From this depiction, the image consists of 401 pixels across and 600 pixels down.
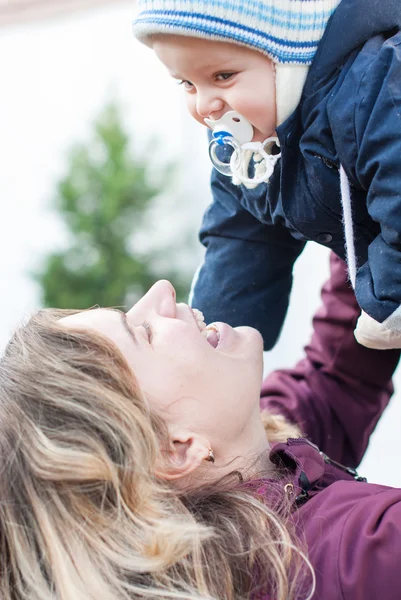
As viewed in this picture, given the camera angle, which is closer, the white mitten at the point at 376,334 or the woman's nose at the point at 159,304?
the white mitten at the point at 376,334

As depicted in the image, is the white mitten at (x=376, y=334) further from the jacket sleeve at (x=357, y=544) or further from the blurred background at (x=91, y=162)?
the blurred background at (x=91, y=162)

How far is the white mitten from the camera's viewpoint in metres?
0.98

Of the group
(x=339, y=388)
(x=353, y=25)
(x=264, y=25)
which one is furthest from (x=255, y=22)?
(x=339, y=388)

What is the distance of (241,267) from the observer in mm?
1340

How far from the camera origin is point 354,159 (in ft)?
3.08

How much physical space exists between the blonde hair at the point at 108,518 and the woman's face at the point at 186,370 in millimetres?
44

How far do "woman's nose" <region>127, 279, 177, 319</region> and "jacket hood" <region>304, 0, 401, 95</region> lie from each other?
38cm

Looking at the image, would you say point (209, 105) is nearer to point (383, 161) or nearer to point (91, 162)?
point (383, 161)

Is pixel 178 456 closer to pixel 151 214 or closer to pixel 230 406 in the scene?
pixel 230 406

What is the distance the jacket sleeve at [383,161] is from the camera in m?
0.87

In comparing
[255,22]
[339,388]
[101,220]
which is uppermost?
[255,22]

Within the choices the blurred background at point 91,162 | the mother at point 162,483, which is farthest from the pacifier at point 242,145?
the blurred background at point 91,162

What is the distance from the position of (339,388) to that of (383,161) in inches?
28.0

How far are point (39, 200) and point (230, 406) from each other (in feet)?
7.98
